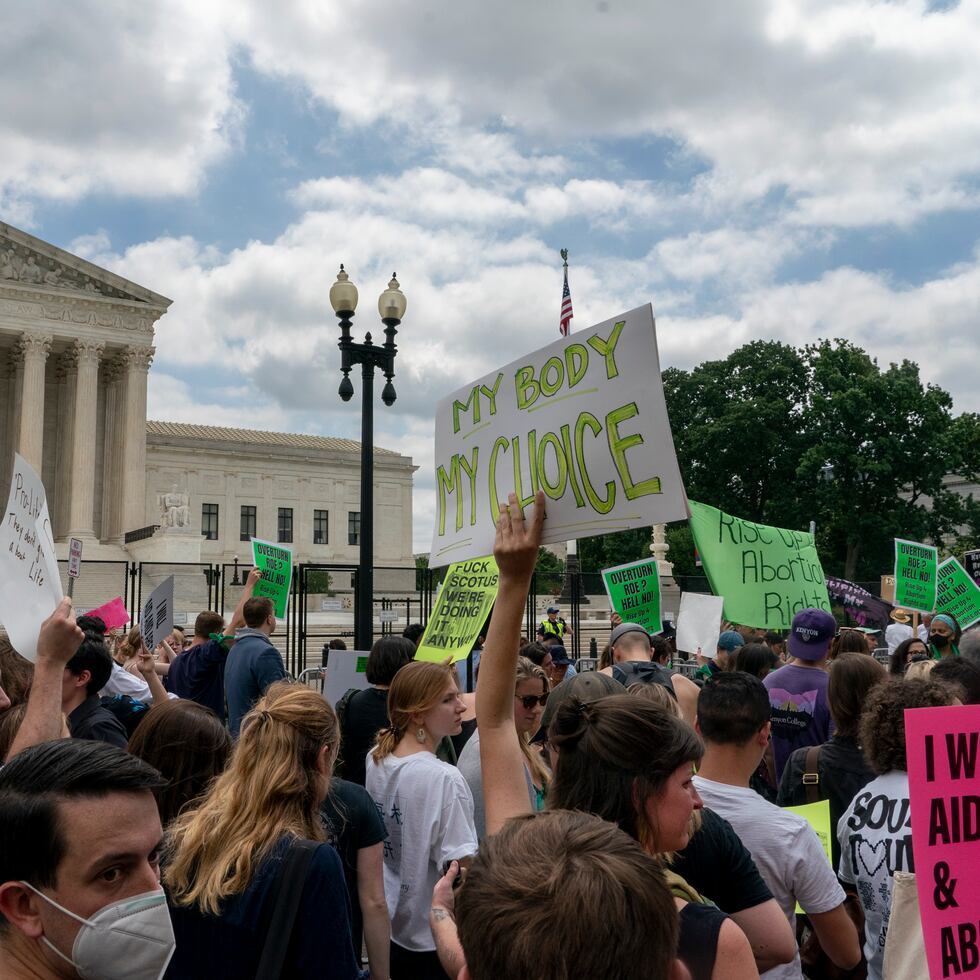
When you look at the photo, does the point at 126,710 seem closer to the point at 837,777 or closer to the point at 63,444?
the point at 837,777

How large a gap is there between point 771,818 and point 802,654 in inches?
127

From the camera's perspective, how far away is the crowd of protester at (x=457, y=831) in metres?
1.59

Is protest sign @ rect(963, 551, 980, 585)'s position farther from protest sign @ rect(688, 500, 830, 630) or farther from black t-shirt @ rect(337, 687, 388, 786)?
black t-shirt @ rect(337, 687, 388, 786)

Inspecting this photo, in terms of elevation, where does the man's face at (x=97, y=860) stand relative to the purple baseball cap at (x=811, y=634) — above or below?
below

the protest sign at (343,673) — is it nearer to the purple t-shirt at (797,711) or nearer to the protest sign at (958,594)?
the purple t-shirt at (797,711)

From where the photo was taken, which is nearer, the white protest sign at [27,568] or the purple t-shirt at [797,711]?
the white protest sign at [27,568]

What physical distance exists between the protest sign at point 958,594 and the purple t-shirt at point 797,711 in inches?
254

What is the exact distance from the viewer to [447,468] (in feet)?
13.5

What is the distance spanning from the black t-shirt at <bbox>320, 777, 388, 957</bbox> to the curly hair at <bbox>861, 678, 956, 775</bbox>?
67.4 inches

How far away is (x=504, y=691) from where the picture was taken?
114 inches

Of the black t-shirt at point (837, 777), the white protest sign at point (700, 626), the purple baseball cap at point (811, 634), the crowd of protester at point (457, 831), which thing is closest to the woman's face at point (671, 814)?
the crowd of protester at point (457, 831)

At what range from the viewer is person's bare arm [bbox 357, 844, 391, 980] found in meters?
3.48

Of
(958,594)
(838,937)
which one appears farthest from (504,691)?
(958,594)

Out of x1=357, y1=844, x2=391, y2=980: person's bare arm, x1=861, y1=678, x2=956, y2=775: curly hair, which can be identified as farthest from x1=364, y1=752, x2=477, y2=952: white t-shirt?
x1=861, y1=678, x2=956, y2=775: curly hair
